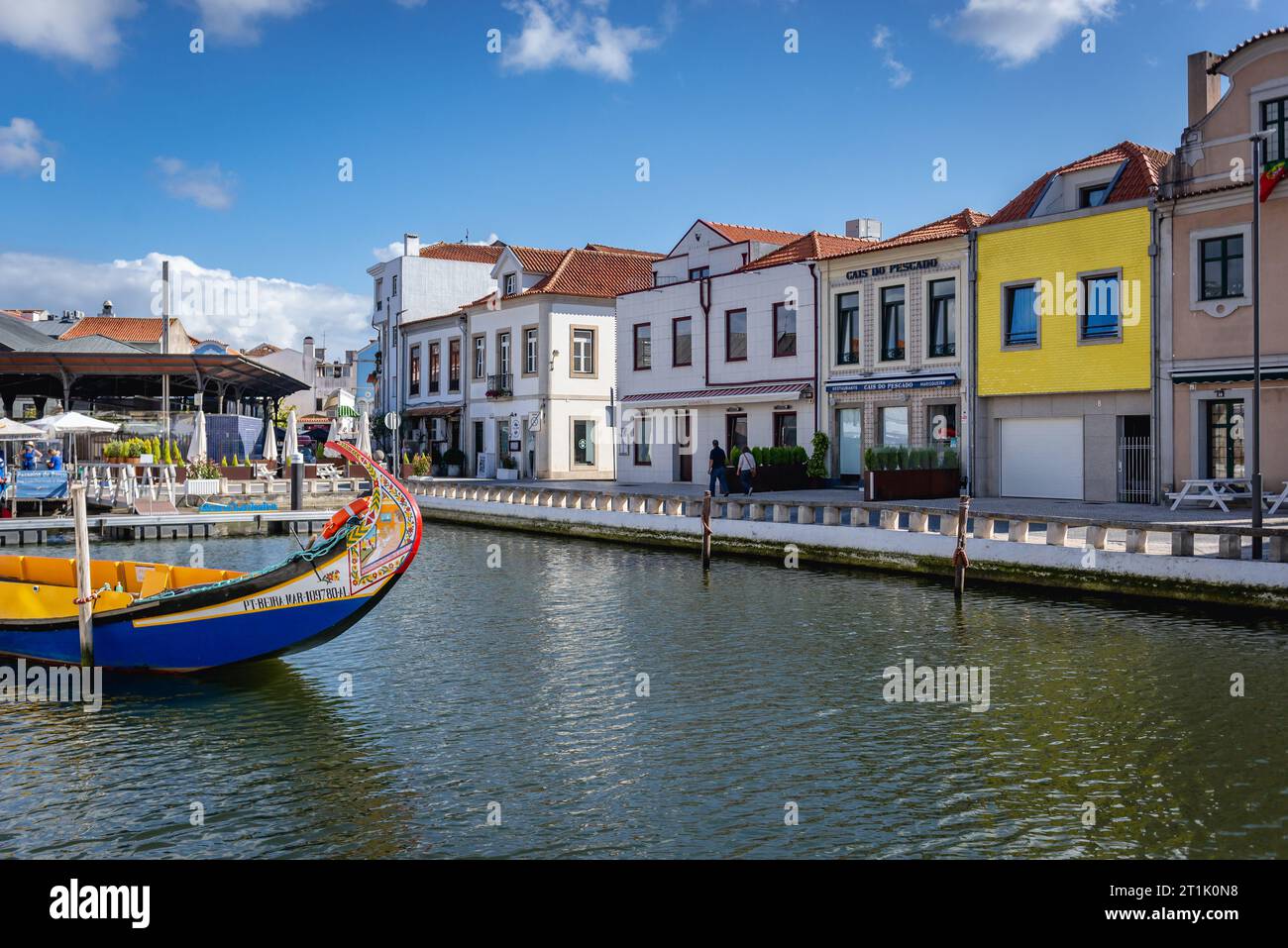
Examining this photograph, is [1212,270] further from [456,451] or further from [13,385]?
[13,385]

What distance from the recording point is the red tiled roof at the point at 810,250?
117ft

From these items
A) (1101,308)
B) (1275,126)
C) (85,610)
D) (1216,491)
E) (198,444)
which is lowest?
(85,610)

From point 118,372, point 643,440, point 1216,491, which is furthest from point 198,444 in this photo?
point 1216,491

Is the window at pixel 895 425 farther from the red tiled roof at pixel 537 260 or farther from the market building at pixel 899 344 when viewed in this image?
the red tiled roof at pixel 537 260

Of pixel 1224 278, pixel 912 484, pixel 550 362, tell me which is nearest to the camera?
pixel 1224 278

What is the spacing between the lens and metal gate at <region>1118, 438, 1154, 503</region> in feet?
88.0

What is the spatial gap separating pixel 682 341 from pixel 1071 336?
49.7ft

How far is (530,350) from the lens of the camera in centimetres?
4766

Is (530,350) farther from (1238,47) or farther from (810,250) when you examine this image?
(1238,47)

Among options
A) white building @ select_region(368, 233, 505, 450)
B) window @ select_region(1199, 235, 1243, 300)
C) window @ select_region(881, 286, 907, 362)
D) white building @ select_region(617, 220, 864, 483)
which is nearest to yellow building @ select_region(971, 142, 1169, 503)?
window @ select_region(1199, 235, 1243, 300)

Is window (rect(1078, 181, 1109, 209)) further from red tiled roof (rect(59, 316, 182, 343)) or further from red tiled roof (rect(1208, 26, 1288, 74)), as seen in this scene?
red tiled roof (rect(59, 316, 182, 343))

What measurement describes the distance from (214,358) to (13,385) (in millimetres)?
11080

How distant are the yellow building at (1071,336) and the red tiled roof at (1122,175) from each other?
0.05m
